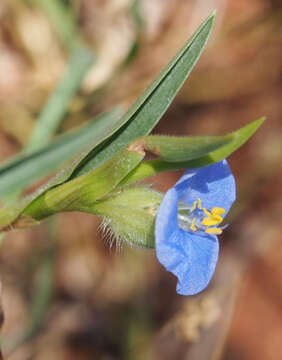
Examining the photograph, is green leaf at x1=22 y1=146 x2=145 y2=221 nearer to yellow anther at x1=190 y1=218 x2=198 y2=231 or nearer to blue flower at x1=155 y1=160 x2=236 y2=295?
blue flower at x1=155 y1=160 x2=236 y2=295

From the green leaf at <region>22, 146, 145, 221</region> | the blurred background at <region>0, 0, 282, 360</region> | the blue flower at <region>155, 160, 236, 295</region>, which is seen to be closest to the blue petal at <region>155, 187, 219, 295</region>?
the blue flower at <region>155, 160, 236, 295</region>

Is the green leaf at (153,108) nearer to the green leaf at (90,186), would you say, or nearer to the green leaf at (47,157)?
the green leaf at (90,186)

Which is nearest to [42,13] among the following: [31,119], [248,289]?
[31,119]

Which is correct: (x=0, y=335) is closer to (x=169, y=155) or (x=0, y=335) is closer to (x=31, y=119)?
(x=31, y=119)

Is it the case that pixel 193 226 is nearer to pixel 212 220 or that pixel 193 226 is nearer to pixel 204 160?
pixel 212 220

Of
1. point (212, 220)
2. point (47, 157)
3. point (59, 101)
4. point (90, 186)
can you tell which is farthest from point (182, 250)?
point (59, 101)

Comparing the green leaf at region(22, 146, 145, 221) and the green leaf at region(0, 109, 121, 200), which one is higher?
the green leaf at region(0, 109, 121, 200)

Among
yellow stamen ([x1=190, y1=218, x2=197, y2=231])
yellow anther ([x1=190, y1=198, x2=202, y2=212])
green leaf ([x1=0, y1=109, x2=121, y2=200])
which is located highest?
green leaf ([x1=0, y1=109, x2=121, y2=200])
